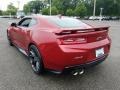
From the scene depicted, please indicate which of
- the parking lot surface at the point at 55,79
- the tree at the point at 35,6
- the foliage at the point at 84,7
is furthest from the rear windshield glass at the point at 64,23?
the tree at the point at 35,6

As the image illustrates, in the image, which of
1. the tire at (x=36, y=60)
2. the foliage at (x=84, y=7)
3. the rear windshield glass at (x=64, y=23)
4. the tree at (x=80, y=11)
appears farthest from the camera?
the foliage at (x=84, y=7)

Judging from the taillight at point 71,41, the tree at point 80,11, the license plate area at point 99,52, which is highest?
the tree at point 80,11

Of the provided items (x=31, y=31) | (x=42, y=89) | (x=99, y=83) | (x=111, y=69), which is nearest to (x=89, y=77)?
(x=99, y=83)

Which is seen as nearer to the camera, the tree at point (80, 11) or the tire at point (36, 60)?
the tire at point (36, 60)

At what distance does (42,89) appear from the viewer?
13.3 ft

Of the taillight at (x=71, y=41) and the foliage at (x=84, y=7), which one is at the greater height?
the foliage at (x=84, y=7)

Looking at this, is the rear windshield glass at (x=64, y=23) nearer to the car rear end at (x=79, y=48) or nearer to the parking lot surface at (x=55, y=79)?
the car rear end at (x=79, y=48)

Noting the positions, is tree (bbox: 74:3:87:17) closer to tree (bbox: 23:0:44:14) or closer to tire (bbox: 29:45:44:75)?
Result: tree (bbox: 23:0:44:14)

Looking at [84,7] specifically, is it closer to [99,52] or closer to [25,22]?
[25,22]

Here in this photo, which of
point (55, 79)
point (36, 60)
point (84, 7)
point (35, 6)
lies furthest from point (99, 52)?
point (35, 6)

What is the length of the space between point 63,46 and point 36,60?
1136 mm

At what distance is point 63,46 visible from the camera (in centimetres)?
391

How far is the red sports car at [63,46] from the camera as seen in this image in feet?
12.8

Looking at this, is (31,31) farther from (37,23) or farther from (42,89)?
(42,89)
